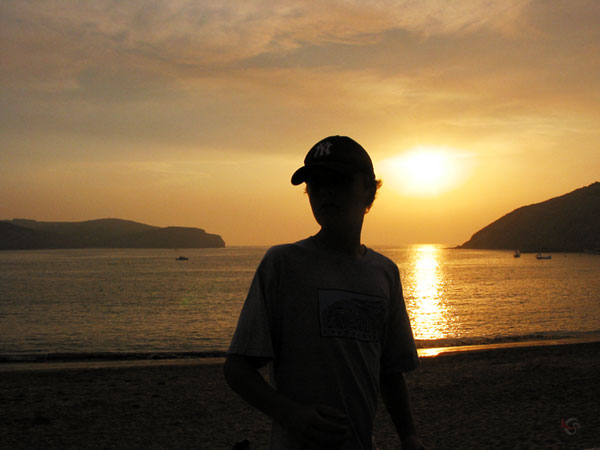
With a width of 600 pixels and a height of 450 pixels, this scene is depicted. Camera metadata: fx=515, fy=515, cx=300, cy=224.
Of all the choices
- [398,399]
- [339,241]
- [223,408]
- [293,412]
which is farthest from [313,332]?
[223,408]

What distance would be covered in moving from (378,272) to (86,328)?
3305cm

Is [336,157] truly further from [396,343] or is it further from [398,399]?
[398,399]

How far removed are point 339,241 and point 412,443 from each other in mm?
829

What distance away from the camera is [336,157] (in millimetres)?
1869

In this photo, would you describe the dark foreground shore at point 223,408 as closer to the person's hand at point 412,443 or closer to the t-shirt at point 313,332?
the person's hand at point 412,443

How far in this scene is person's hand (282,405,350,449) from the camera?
4.97ft

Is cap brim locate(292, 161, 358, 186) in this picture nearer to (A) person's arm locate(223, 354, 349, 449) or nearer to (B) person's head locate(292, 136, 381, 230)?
(B) person's head locate(292, 136, 381, 230)

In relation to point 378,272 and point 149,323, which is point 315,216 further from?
point 149,323

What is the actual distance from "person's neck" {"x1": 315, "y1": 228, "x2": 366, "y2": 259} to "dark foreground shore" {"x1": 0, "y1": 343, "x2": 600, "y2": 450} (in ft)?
18.5

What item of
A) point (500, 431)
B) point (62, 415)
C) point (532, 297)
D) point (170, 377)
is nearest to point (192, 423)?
point (62, 415)

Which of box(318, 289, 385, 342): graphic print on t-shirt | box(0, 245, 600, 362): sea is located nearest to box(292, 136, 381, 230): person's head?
box(318, 289, 385, 342): graphic print on t-shirt

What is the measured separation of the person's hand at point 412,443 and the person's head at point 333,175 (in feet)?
2.92

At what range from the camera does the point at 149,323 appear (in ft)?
110

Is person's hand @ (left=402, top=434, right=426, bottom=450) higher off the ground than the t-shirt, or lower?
lower
